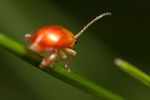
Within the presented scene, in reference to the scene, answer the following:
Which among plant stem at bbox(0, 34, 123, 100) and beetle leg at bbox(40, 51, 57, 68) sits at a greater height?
beetle leg at bbox(40, 51, 57, 68)

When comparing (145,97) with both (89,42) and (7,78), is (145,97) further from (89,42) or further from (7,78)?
(7,78)

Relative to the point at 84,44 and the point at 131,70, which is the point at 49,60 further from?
the point at 84,44

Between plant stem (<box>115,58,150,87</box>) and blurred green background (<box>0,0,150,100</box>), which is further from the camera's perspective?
blurred green background (<box>0,0,150,100</box>)

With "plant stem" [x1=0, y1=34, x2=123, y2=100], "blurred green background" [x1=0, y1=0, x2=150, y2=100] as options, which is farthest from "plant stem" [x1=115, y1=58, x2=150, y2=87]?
"blurred green background" [x1=0, y1=0, x2=150, y2=100]

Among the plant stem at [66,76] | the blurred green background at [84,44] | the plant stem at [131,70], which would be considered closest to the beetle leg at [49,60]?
the plant stem at [66,76]

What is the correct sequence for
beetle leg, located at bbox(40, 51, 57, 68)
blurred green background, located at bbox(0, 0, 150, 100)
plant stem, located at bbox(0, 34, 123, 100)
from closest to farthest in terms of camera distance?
plant stem, located at bbox(0, 34, 123, 100) → beetle leg, located at bbox(40, 51, 57, 68) → blurred green background, located at bbox(0, 0, 150, 100)

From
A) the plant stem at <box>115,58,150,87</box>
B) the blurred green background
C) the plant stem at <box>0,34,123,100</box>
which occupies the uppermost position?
the blurred green background

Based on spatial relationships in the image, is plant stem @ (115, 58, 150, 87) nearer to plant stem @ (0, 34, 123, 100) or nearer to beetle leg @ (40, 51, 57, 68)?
plant stem @ (0, 34, 123, 100)

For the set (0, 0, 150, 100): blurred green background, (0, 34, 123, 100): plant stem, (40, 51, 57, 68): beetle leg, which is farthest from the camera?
(0, 0, 150, 100): blurred green background
